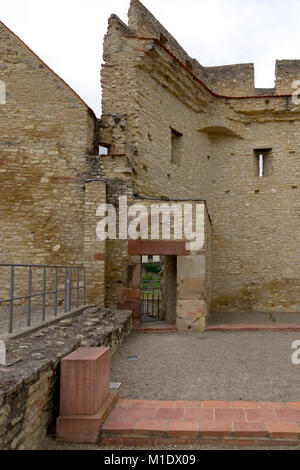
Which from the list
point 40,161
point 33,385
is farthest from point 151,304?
point 33,385

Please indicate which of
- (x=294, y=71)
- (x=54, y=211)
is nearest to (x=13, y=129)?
(x=54, y=211)

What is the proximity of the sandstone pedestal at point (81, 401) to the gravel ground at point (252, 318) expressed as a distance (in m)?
7.42

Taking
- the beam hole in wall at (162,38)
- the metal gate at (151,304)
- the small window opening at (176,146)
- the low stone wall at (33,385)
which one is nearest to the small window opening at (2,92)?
the small window opening at (176,146)

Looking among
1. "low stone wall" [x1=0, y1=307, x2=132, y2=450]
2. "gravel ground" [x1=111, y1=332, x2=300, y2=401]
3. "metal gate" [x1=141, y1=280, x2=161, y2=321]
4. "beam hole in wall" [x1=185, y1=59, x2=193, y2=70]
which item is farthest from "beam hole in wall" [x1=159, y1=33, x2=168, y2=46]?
"low stone wall" [x1=0, y1=307, x2=132, y2=450]

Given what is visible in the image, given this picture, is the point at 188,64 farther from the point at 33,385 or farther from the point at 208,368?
the point at 33,385

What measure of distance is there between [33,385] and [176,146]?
10455mm

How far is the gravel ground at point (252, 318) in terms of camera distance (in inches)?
418

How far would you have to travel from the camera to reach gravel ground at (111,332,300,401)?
425 centimetres

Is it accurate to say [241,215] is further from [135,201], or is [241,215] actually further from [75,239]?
[75,239]

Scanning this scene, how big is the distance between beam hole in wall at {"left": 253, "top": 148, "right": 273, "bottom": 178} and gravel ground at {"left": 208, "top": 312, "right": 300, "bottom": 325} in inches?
223

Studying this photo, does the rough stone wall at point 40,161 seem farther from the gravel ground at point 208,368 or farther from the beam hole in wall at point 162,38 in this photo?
the beam hole in wall at point 162,38

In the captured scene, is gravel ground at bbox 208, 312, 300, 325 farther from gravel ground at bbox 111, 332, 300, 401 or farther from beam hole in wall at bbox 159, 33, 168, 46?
beam hole in wall at bbox 159, 33, 168, 46

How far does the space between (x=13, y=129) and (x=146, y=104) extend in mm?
4147

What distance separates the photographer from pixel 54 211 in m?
8.91
